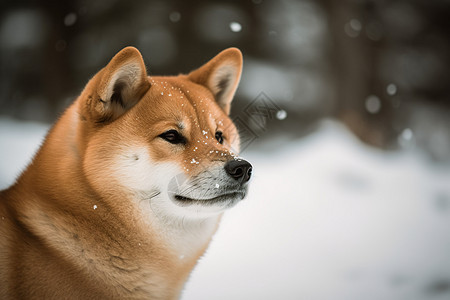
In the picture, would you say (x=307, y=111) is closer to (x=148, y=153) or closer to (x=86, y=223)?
(x=148, y=153)

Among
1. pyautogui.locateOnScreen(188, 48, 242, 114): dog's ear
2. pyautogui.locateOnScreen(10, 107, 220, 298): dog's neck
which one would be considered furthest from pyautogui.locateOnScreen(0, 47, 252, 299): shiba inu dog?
pyautogui.locateOnScreen(188, 48, 242, 114): dog's ear

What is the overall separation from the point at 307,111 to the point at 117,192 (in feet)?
4.47

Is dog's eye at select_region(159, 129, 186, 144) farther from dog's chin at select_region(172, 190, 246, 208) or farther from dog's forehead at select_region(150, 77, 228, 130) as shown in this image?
dog's chin at select_region(172, 190, 246, 208)

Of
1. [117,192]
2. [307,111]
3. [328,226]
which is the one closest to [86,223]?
[117,192]

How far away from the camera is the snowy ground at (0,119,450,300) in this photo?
1.50 meters

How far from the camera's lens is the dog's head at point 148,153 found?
1051 millimetres

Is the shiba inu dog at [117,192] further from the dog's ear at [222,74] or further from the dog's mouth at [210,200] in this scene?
the dog's ear at [222,74]

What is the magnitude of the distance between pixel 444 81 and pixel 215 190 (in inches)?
81.3

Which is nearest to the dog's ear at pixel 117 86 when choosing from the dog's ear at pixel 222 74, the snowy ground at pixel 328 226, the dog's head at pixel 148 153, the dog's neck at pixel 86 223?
the dog's head at pixel 148 153

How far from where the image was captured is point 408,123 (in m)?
2.40

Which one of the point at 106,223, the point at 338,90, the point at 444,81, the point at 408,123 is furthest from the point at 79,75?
the point at 444,81

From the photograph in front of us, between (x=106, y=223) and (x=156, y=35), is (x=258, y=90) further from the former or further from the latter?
(x=106, y=223)

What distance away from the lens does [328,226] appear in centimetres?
188

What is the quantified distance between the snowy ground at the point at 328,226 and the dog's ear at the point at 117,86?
0.40 meters
